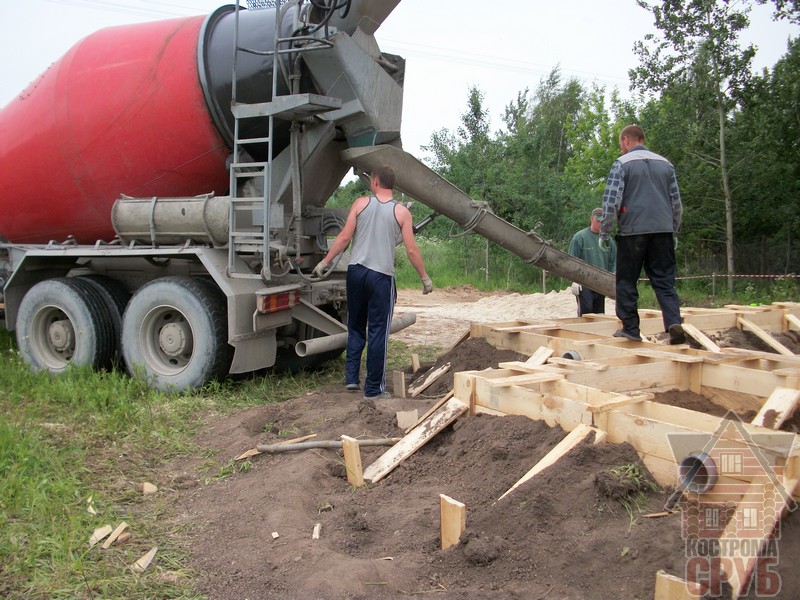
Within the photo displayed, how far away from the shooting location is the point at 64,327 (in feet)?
23.5

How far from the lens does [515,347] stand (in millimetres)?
5875

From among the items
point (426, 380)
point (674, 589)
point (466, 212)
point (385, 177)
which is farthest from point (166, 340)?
point (674, 589)

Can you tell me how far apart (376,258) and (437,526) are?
289 centimetres

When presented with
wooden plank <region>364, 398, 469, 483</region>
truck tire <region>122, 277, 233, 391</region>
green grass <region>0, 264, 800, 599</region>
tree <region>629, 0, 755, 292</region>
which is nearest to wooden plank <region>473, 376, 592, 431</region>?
wooden plank <region>364, 398, 469, 483</region>

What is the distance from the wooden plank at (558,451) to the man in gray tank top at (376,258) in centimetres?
251

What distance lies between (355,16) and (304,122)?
1021 millimetres

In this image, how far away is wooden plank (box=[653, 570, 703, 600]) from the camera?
2.35 m

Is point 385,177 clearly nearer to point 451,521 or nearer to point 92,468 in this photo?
point 92,468

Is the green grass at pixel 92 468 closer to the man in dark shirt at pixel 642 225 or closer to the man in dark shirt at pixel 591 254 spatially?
the man in dark shirt at pixel 591 254

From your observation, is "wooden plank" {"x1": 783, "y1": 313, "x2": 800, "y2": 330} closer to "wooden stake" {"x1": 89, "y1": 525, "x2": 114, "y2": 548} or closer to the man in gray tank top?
the man in gray tank top

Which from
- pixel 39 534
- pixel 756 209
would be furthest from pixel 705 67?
pixel 39 534

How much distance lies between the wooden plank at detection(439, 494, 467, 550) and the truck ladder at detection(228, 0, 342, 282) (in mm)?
3368

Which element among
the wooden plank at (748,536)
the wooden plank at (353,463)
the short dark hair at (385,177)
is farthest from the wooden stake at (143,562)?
the short dark hair at (385,177)

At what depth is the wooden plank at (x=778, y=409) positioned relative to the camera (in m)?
3.38
